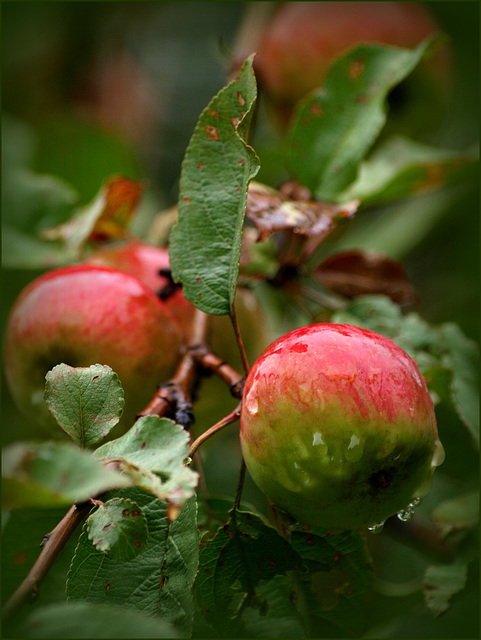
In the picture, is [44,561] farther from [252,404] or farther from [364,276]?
[364,276]

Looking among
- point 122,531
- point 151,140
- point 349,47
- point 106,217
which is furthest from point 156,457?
point 151,140

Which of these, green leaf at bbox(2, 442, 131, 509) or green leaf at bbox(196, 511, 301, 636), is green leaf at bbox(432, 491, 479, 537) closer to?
green leaf at bbox(196, 511, 301, 636)

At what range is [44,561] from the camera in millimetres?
528

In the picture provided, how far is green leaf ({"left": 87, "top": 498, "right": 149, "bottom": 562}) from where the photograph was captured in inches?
20.2

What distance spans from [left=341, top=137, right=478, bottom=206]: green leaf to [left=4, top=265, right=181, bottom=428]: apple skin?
36 cm

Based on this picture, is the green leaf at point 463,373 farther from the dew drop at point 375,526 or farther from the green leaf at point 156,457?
the green leaf at point 156,457

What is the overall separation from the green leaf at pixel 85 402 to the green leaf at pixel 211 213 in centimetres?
12

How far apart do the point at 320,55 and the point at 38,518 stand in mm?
888

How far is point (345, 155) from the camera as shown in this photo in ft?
2.90

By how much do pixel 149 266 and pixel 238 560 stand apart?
41 cm

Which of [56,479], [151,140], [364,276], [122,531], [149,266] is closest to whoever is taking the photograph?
[56,479]

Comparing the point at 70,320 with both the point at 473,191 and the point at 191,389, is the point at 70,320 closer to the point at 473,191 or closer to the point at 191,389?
the point at 191,389

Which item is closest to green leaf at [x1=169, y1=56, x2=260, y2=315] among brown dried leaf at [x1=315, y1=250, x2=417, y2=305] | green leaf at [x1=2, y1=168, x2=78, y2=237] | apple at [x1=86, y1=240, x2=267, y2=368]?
apple at [x1=86, y1=240, x2=267, y2=368]

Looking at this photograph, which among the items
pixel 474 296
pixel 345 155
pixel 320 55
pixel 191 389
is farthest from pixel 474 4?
pixel 191 389
